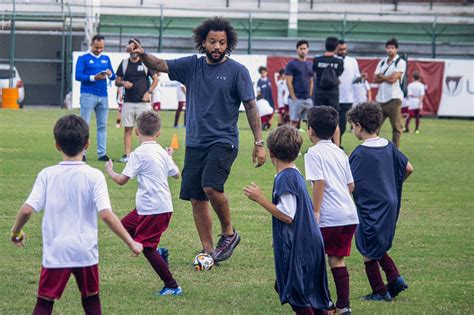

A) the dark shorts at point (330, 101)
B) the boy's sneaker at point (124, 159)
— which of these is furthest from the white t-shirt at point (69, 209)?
the dark shorts at point (330, 101)

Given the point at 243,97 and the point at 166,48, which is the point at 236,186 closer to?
the point at 243,97

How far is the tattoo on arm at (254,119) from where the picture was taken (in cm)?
939

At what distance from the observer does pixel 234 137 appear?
9477mm

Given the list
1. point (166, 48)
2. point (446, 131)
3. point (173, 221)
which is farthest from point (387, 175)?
point (166, 48)

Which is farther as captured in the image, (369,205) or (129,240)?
(369,205)

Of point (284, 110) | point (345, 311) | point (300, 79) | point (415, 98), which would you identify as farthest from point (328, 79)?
point (415, 98)

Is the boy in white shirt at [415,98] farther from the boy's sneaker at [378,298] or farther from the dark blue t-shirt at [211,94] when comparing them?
the boy's sneaker at [378,298]

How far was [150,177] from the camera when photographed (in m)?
8.30

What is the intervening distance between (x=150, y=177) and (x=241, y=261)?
5.45ft

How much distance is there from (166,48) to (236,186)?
95.2ft

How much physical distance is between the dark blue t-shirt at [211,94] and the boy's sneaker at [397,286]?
2073 millimetres

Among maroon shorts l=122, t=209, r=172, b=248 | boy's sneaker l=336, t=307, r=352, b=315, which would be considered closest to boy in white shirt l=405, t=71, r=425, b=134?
maroon shorts l=122, t=209, r=172, b=248

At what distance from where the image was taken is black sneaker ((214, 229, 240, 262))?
9.39 metres

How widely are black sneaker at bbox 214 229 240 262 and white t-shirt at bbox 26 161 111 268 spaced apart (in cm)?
333
